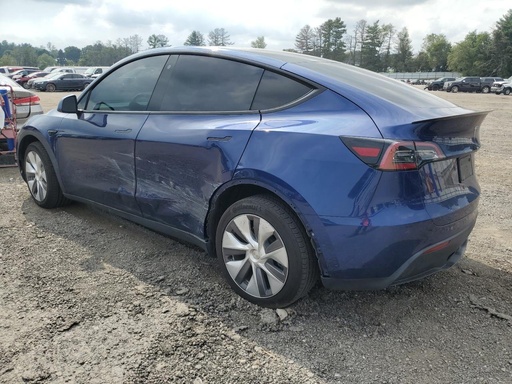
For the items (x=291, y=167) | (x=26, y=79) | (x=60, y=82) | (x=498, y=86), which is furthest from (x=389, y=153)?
(x=498, y=86)

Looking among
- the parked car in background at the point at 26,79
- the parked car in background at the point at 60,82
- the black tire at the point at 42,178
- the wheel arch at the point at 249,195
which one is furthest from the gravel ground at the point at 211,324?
the parked car in background at the point at 26,79

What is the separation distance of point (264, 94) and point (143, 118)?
109cm

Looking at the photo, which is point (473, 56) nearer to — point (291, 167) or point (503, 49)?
point (503, 49)

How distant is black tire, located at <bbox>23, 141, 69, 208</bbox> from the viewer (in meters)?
4.53

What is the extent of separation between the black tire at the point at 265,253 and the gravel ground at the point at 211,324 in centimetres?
16

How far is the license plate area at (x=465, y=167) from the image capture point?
2.73m

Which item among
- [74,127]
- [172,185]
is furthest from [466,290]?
[74,127]

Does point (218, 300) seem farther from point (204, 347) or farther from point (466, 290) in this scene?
point (466, 290)

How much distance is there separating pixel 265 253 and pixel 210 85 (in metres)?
1.28

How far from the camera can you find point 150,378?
228 centimetres

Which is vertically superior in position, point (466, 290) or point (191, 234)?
point (191, 234)

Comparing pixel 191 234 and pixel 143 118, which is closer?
pixel 191 234

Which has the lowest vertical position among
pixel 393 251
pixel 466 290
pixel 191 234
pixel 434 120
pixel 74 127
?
pixel 466 290

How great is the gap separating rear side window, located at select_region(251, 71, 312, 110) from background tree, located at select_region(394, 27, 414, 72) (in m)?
114
